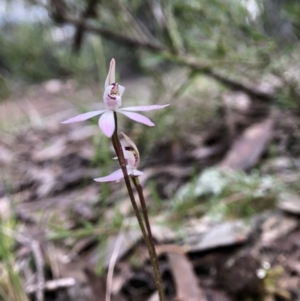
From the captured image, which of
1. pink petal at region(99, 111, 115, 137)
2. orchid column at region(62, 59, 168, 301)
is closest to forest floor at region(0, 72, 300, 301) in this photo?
orchid column at region(62, 59, 168, 301)

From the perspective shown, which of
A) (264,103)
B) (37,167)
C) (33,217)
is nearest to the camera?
(33,217)

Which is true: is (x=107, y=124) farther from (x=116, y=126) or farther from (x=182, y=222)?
(x=182, y=222)

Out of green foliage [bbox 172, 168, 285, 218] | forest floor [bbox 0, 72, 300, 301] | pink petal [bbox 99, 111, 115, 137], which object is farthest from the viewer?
green foliage [bbox 172, 168, 285, 218]

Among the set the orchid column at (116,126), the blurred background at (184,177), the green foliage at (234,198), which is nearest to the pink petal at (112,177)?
the orchid column at (116,126)

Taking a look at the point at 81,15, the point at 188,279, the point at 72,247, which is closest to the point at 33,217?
the point at 72,247

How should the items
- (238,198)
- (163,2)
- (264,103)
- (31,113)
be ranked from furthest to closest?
(31,113) → (264,103) → (163,2) → (238,198)

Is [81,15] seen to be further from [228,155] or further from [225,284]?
[225,284]

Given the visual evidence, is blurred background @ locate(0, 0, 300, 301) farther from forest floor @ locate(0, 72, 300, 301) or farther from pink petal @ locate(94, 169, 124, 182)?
pink petal @ locate(94, 169, 124, 182)
